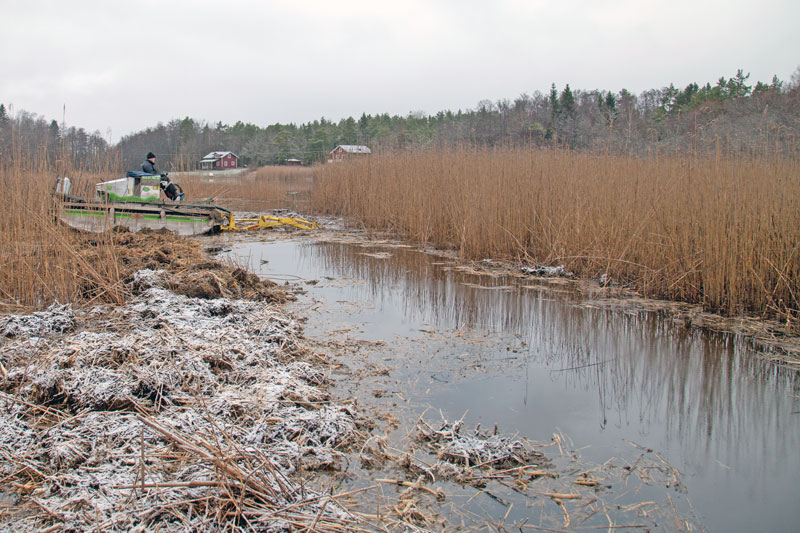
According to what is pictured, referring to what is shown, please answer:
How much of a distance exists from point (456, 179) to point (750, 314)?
5.50 m

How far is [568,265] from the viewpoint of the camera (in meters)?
7.73

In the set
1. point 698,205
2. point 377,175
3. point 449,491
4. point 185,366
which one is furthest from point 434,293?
point 377,175

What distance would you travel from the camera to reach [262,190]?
23.5 meters

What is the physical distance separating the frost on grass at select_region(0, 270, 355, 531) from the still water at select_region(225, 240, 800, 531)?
93cm

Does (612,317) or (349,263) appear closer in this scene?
(612,317)

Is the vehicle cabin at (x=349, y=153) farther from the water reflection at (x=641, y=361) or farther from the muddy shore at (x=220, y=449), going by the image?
the muddy shore at (x=220, y=449)

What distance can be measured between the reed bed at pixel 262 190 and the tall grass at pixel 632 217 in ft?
29.9

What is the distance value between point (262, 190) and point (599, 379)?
69.1ft

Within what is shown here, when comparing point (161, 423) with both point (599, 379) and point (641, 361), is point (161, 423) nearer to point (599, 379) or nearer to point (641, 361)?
point (599, 379)

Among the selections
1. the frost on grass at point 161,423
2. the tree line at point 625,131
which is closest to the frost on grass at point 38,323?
the frost on grass at point 161,423

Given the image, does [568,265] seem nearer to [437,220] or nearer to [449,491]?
[437,220]

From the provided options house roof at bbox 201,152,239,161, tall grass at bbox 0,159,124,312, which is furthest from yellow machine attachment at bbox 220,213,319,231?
house roof at bbox 201,152,239,161

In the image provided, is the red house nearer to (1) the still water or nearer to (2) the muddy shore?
(1) the still water

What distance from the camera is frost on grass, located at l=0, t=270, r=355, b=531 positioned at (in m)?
2.35
